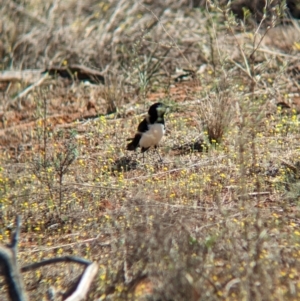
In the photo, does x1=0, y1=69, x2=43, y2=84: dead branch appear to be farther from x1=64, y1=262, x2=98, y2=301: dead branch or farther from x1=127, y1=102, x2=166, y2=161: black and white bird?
x1=64, y1=262, x2=98, y2=301: dead branch

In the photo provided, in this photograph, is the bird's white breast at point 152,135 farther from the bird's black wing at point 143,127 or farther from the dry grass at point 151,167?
the dry grass at point 151,167

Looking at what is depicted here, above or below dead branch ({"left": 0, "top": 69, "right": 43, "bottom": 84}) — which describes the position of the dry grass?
above

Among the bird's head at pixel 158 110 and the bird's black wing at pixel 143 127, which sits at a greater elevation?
the bird's head at pixel 158 110

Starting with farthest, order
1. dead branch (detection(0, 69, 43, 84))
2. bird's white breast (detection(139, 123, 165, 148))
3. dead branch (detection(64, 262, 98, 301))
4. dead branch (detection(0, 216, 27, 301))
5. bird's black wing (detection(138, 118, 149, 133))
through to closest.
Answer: dead branch (detection(0, 69, 43, 84)), bird's black wing (detection(138, 118, 149, 133)), bird's white breast (detection(139, 123, 165, 148)), dead branch (detection(64, 262, 98, 301)), dead branch (detection(0, 216, 27, 301))

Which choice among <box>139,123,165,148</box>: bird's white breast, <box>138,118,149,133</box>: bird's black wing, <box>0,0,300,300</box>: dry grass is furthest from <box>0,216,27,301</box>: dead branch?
<box>138,118,149,133</box>: bird's black wing

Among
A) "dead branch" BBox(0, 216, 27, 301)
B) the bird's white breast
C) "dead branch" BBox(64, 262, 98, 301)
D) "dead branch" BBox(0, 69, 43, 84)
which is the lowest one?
"dead branch" BBox(0, 69, 43, 84)

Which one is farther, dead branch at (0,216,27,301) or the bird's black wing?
the bird's black wing

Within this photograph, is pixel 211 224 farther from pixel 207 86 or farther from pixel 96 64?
pixel 96 64

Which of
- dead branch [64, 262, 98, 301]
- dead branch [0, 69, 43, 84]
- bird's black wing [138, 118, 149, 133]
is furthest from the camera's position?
dead branch [0, 69, 43, 84]

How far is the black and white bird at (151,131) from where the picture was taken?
7.86 metres

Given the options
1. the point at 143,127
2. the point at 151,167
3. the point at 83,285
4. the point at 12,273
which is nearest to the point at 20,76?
the point at 143,127

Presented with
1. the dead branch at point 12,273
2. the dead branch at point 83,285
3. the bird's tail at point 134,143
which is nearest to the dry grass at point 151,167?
the bird's tail at point 134,143

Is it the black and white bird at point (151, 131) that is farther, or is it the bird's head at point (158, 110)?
the bird's head at point (158, 110)

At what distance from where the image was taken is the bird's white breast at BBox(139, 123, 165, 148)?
7.84 metres
